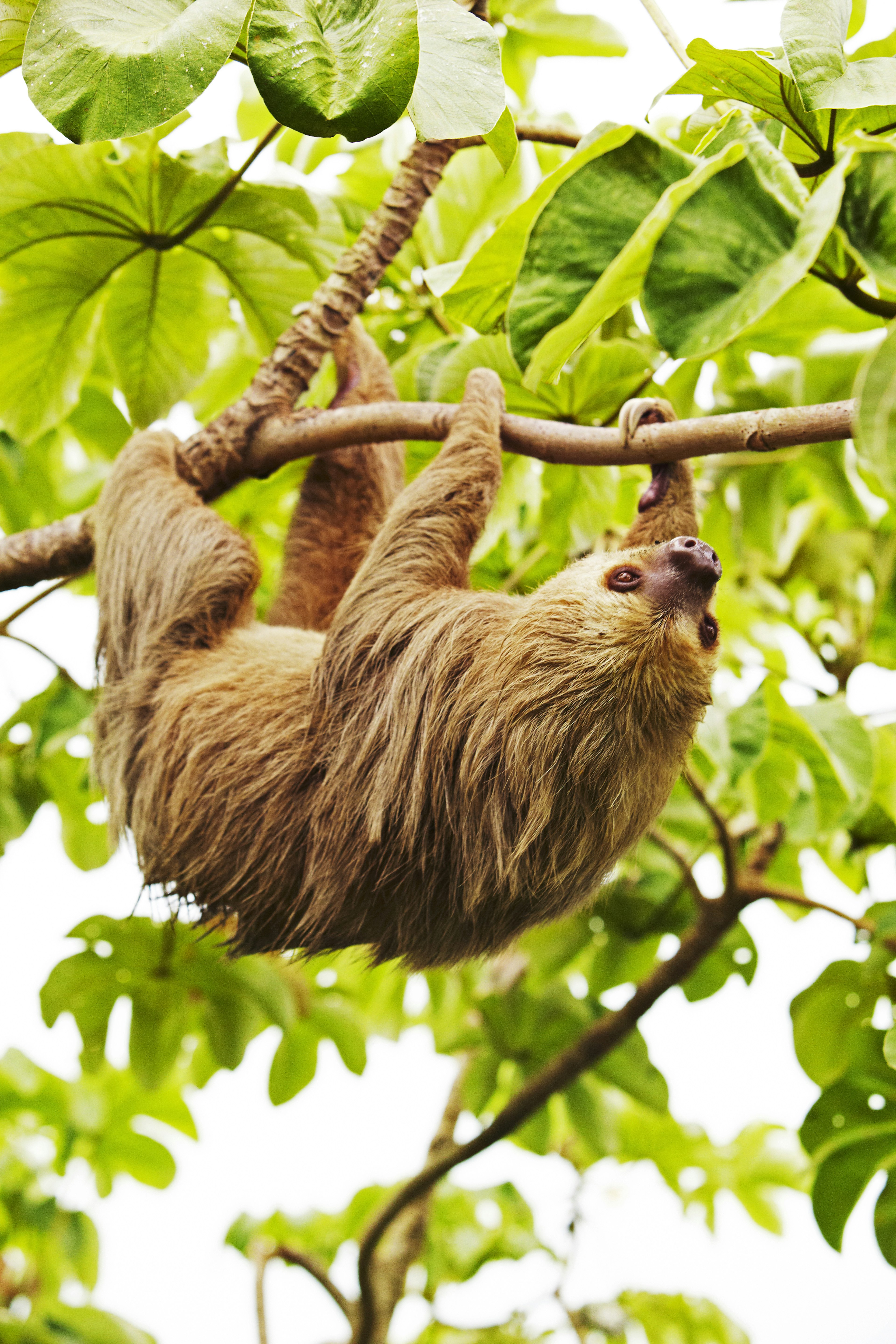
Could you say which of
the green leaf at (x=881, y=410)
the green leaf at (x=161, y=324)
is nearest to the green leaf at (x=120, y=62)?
the green leaf at (x=881, y=410)

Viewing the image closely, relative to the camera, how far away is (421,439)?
2355 mm

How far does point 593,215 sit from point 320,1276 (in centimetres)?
324

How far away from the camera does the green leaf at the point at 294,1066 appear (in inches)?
140

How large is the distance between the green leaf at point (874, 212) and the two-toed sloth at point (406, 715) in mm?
1006

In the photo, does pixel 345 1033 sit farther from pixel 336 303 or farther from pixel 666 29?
pixel 666 29

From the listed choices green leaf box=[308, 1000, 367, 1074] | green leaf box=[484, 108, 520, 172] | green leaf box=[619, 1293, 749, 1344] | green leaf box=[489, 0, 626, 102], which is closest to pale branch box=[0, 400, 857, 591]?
green leaf box=[484, 108, 520, 172]

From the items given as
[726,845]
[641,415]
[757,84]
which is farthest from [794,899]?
[757,84]

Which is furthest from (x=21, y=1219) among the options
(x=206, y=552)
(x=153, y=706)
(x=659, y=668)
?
(x=659, y=668)

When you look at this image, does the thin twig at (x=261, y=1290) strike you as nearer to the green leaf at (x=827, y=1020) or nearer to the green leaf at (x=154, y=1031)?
the green leaf at (x=154, y=1031)

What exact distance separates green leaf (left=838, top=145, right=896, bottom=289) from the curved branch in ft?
6.44

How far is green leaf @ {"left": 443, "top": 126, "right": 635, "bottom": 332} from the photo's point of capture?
4.01ft

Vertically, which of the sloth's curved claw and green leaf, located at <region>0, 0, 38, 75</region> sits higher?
green leaf, located at <region>0, 0, 38, 75</region>

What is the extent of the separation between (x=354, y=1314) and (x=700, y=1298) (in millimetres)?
1291

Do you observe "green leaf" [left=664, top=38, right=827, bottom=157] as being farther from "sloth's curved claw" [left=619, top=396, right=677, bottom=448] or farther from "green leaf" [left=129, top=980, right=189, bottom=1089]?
"green leaf" [left=129, top=980, right=189, bottom=1089]
